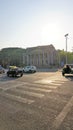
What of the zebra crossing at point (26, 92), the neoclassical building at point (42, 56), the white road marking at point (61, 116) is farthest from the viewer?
the neoclassical building at point (42, 56)

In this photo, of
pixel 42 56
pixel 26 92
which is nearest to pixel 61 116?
pixel 26 92

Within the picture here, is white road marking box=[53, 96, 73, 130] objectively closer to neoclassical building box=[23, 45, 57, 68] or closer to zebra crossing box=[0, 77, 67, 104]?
zebra crossing box=[0, 77, 67, 104]

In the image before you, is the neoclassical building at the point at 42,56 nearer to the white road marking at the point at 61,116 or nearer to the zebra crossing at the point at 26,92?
the zebra crossing at the point at 26,92

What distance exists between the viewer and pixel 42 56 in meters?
70.4

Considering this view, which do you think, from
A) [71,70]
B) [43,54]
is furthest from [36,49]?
[71,70]

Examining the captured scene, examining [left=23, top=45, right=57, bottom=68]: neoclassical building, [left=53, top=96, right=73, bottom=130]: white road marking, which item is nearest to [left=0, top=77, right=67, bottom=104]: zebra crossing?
[left=53, top=96, right=73, bottom=130]: white road marking

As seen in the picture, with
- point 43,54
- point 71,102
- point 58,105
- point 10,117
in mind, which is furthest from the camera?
point 43,54

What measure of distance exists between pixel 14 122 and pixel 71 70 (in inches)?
714

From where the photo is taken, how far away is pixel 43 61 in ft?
231

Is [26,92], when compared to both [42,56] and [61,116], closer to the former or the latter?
[61,116]

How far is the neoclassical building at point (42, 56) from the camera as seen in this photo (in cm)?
6912

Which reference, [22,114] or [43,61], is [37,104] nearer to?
[22,114]

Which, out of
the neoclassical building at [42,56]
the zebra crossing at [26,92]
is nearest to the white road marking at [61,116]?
the zebra crossing at [26,92]

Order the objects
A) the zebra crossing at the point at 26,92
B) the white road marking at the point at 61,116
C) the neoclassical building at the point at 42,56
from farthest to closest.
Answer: the neoclassical building at the point at 42,56, the zebra crossing at the point at 26,92, the white road marking at the point at 61,116
